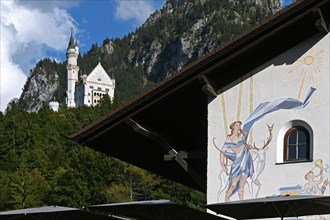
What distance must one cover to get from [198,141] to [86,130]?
354 centimetres

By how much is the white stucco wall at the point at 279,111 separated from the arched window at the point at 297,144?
0.36 ft

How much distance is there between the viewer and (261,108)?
13734mm

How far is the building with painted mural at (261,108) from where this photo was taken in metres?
13.0

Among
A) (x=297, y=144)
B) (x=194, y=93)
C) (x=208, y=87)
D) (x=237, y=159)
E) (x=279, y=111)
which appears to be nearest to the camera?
(x=297, y=144)

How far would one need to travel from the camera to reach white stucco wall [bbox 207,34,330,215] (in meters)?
13.1

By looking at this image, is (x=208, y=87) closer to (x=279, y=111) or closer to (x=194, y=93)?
(x=194, y=93)

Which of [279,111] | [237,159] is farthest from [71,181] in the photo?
[279,111]

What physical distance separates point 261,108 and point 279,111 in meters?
0.38

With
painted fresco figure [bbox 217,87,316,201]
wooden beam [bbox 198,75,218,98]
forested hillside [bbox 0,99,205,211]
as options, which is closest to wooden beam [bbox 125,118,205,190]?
painted fresco figure [bbox 217,87,316,201]

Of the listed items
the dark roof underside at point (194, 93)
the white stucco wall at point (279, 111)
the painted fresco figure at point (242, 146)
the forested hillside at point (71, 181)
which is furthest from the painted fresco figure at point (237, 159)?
the forested hillside at point (71, 181)

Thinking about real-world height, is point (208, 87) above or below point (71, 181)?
below

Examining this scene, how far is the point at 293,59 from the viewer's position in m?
13.6

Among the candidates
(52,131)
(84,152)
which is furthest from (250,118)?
(52,131)

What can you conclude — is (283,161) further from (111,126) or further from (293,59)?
(111,126)
